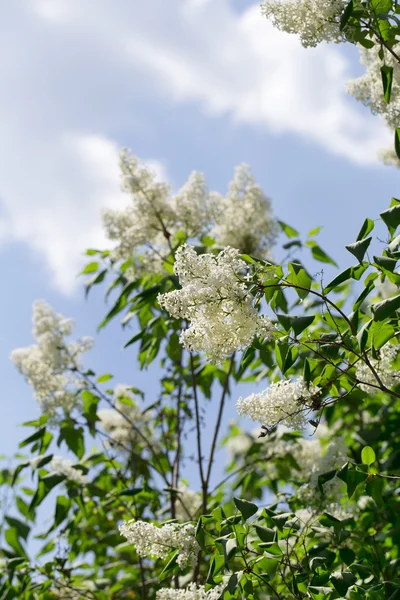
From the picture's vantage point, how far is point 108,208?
10.9ft

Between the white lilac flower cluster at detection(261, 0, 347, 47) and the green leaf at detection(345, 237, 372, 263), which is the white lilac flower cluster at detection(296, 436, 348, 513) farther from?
the white lilac flower cluster at detection(261, 0, 347, 47)

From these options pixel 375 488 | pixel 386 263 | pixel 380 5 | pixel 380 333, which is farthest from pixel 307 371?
pixel 380 5

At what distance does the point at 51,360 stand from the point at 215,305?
202 cm

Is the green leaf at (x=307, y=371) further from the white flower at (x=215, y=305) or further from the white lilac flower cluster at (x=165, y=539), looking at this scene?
the white lilac flower cluster at (x=165, y=539)

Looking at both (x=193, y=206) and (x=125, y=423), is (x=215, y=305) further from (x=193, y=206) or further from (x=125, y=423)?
(x=125, y=423)

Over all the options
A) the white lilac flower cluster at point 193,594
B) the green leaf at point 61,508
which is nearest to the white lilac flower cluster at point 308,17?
the white lilac flower cluster at point 193,594

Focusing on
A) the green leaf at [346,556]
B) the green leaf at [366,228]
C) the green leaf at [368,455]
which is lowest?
the green leaf at [346,556]

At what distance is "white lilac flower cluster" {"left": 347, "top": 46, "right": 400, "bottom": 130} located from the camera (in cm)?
217

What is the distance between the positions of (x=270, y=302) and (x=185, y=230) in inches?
66.8

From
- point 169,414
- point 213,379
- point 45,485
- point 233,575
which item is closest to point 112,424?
point 169,414

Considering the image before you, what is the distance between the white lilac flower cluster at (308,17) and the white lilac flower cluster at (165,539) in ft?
4.43

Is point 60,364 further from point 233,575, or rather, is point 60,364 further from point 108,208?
point 233,575

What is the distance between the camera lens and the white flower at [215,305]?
1580 mm

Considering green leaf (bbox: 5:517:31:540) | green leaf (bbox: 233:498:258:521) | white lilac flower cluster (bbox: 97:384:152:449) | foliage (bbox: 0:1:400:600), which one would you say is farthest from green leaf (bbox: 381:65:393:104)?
white lilac flower cluster (bbox: 97:384:152:449)
